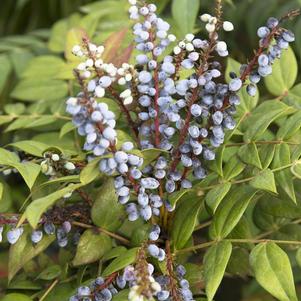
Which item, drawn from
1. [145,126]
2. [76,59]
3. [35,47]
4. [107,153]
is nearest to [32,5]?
[35,47]

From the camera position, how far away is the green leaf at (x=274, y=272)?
2.39 feet

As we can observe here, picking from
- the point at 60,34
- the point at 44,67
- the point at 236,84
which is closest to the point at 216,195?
the point at 236,84

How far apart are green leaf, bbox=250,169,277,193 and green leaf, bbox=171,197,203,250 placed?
93 millimetres

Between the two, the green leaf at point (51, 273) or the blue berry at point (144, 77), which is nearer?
the blue berry at point (144, 77)

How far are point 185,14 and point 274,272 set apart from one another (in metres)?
0.60

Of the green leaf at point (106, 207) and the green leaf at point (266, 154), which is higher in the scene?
the green leaf at point (266, 154)

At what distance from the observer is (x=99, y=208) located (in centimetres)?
82

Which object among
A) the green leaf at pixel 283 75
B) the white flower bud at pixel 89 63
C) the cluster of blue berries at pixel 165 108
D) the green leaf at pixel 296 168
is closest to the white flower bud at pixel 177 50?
the cluster of blue berries at pixel 165 108

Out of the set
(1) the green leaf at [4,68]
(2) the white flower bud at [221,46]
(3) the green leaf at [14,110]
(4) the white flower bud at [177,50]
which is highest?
(2) the white flower bud at [221,46]

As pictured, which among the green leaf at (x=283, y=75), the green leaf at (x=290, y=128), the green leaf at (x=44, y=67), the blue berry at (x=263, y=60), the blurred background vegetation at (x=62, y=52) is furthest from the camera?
the green leaf at (x=44, y=67)

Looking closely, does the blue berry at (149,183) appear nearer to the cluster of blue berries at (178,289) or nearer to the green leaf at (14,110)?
the cluster of blue berries at (178,289)

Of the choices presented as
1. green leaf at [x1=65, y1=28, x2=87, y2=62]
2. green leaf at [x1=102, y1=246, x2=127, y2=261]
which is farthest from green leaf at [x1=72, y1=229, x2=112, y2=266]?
green leaf at [x1=65, y1=28, x2=87, y2=62]

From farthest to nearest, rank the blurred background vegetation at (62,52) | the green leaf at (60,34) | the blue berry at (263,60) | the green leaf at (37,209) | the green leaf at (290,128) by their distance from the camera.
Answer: the green leaf at (60,34) < the blurred background vegetation at (62,52) < the green leaf at (290,128) < the blue berry at (263,60) < the green leaf at (37,209)

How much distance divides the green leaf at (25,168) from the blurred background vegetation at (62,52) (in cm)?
11
